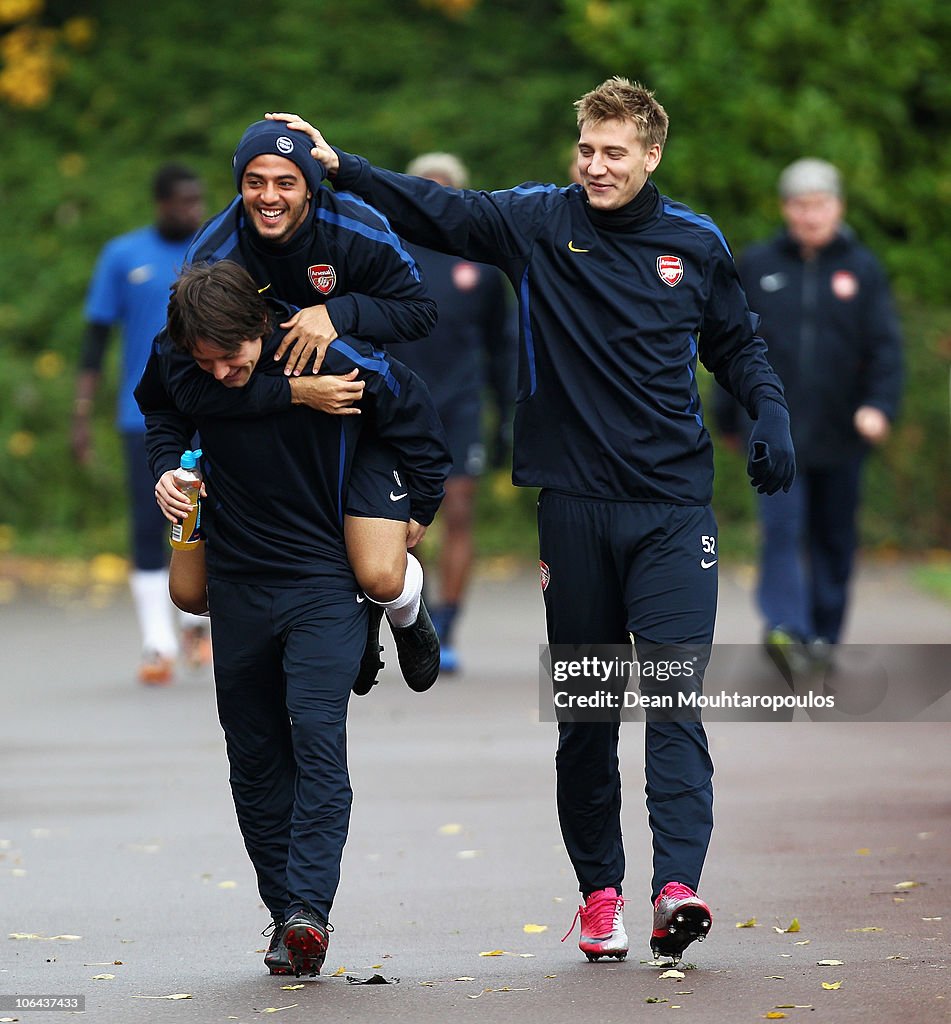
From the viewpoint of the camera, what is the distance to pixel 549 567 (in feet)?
19.0

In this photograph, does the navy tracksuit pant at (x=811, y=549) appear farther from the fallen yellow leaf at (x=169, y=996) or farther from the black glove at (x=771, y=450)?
the fallen yellow leaf at (x=169, y=996)

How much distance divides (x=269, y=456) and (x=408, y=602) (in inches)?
21.4

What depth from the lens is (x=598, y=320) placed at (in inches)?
Answer: 226

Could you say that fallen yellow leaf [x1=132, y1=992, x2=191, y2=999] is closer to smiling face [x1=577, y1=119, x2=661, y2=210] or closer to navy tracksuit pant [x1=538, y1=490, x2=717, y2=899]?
navy tracksuit pant [x1=538, y1=490, x2=717, y2=899]

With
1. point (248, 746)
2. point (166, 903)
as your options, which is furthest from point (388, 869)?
point (248, 746)

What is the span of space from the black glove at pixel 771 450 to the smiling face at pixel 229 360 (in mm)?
1247

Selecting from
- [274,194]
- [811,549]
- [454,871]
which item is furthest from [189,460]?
[811,549]

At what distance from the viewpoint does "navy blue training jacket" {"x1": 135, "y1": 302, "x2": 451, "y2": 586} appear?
18.3 feet

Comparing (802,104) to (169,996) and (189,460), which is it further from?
(169,996)

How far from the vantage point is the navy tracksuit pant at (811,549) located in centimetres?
1045

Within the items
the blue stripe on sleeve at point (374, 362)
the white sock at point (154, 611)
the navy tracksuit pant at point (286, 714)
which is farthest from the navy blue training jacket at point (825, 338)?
the navy tracksuit pant at point (286, 714)

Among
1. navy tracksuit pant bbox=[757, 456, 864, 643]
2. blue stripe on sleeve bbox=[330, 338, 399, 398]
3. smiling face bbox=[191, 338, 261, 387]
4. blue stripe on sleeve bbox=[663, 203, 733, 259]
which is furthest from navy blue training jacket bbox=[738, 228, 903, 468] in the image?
smiling face bbox=[191, 338, 261, 387]

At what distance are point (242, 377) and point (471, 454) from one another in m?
5.56

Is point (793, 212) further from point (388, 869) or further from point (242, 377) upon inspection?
point (242, 377)
